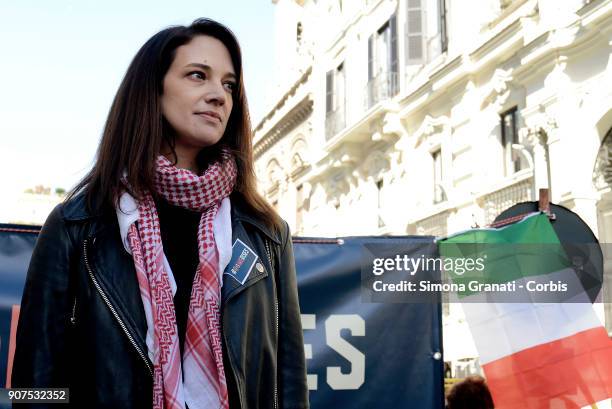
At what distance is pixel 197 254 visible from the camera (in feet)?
6.81

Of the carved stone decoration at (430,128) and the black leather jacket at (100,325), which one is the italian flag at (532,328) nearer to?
the black leather jacket at (100,325)

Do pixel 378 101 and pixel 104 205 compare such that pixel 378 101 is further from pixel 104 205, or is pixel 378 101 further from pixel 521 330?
pixel 104 205

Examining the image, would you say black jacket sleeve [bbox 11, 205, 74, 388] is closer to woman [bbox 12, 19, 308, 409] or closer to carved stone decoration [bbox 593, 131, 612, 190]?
woman [bbox 12, 19, 308, 409]

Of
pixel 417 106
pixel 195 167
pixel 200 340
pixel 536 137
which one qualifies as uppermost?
pixel 417 106

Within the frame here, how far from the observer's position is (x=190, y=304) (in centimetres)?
197

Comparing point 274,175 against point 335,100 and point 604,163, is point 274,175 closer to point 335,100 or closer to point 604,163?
point 335,100

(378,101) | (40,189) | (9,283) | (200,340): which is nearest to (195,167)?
(200,340)

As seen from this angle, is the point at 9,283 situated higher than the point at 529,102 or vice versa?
the point at 529,102

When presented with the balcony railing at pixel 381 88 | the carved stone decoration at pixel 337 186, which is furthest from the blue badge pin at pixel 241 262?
the carved stone decoration at pixel 337 186

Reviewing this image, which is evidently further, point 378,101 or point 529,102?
point 378,101

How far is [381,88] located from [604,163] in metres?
8.01

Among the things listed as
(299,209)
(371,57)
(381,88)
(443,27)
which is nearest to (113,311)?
(443,27)

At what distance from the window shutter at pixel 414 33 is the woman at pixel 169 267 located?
16.3 metres

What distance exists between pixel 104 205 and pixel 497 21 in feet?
46.9
